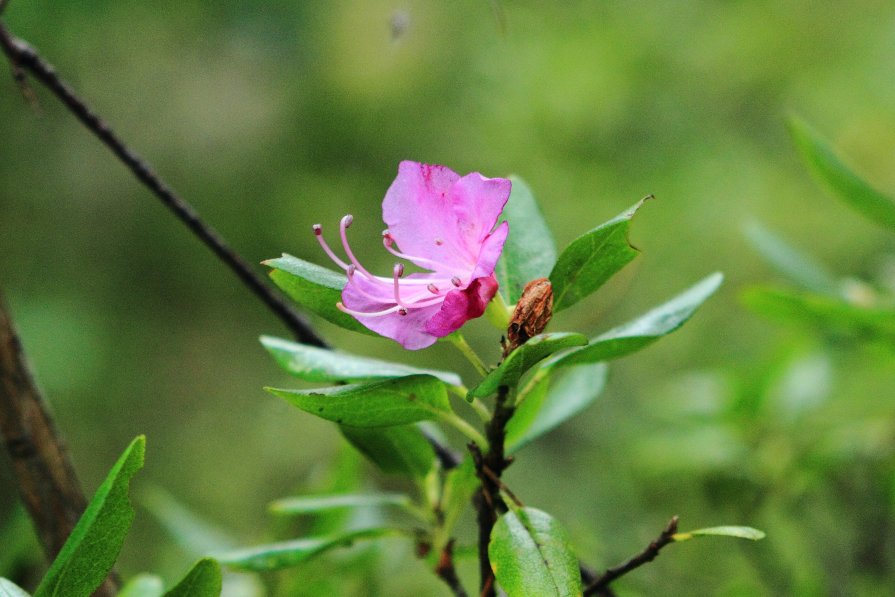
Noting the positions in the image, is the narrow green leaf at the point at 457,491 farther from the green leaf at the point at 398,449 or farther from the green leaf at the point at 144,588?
the green leaf at the point at 144,588

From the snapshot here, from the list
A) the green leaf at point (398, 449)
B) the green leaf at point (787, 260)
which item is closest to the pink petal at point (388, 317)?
the green leaf at point (398, 449)

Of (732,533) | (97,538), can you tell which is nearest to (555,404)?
(732,533)

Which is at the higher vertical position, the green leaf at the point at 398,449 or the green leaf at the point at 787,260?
the green leaf at the point at 398,449

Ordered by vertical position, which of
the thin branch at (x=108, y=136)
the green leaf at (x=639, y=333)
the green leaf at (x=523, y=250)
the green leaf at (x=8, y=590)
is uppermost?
the thin branch at (x=108, y=136)

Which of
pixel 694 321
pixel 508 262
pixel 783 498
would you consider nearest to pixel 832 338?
pixel 783 498

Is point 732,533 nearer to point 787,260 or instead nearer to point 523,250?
point 523,250

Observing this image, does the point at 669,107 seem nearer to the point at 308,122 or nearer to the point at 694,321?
the point at 694,321
